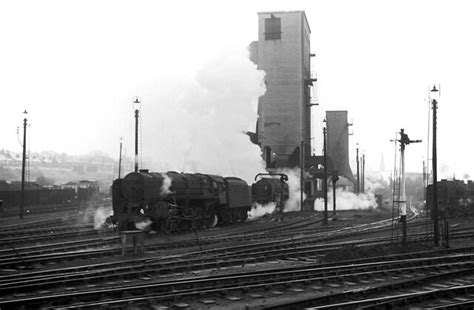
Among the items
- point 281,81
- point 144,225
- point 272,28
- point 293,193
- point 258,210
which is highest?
point 272,28

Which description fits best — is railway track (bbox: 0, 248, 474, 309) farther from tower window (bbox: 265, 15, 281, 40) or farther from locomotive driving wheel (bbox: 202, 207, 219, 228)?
tower window (bbox: 265, 15, 281, 40)

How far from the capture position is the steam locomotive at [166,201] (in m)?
24.9

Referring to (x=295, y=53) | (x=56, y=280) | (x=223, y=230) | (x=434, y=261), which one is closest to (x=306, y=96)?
(x=295, y=53)

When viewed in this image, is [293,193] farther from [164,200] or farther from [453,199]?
[164,200]

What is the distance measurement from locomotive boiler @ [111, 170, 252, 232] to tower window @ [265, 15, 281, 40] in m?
32.9

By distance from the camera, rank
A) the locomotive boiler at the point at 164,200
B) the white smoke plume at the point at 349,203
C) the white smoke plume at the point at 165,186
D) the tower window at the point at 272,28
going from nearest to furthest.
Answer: the locomotive boiler at the point at 164,200
the white smoke plume at the point at 165,186
the white smoke plume at the point at 349,203
the tower window at the point at 272,28

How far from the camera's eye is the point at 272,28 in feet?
198

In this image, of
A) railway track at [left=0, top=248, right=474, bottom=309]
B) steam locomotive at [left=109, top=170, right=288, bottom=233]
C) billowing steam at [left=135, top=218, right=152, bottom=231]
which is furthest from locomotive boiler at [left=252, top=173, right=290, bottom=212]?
railway track at [left=0, top=248, right=474, bottom=309]

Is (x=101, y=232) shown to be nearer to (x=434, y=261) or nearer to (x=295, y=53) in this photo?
(x=434, y=261)

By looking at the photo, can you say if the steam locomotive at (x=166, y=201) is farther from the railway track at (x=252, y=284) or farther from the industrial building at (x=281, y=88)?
the industrial building at (x=281, y=88)

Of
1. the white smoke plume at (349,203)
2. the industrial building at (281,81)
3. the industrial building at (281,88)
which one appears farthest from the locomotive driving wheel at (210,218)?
the industrial building at (281,81)

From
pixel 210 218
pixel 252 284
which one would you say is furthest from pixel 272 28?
pixel 252 284

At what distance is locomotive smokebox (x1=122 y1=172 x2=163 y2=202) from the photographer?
24.9 m

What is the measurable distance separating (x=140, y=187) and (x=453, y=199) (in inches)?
1038
